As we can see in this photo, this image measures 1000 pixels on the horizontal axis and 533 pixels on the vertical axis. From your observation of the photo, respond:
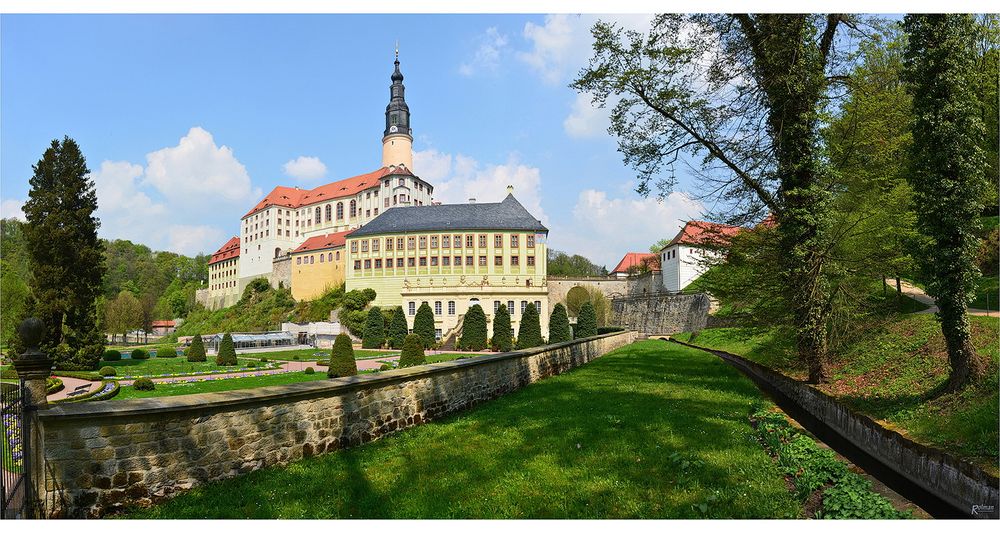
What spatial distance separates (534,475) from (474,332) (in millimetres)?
38170

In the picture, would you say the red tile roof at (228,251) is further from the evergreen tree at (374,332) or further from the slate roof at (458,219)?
the evergreen tree at (374,332)

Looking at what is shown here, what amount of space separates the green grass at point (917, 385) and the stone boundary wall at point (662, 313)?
1324 inches

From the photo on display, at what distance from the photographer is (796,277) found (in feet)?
38.0

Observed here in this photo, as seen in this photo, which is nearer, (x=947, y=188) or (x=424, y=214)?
(x=947, y=188)

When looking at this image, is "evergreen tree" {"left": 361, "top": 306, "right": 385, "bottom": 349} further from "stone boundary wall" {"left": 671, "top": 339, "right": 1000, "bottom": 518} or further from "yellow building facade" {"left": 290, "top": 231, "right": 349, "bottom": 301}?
"stone boundary wall" {"left": 671, "top": 339, "right": 1000, "bottom": 518}

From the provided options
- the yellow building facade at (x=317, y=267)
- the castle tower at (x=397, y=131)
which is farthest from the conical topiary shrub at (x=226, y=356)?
the castle tower at (x=397, y=131)

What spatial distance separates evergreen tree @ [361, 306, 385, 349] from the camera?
47.0 m

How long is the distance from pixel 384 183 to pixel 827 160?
234 feet

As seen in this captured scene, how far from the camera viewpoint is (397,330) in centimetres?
4684

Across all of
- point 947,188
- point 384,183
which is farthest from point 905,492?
point 384,183

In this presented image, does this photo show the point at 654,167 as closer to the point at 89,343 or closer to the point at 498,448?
the point at 498,448

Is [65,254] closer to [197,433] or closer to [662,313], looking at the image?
[197,433]

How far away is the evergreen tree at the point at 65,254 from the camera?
2467 cm

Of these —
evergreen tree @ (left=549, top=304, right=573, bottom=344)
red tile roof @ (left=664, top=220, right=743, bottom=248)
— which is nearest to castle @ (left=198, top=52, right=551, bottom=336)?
evergreen tree @ (left=549, top=304, right=573, bottom=344)
